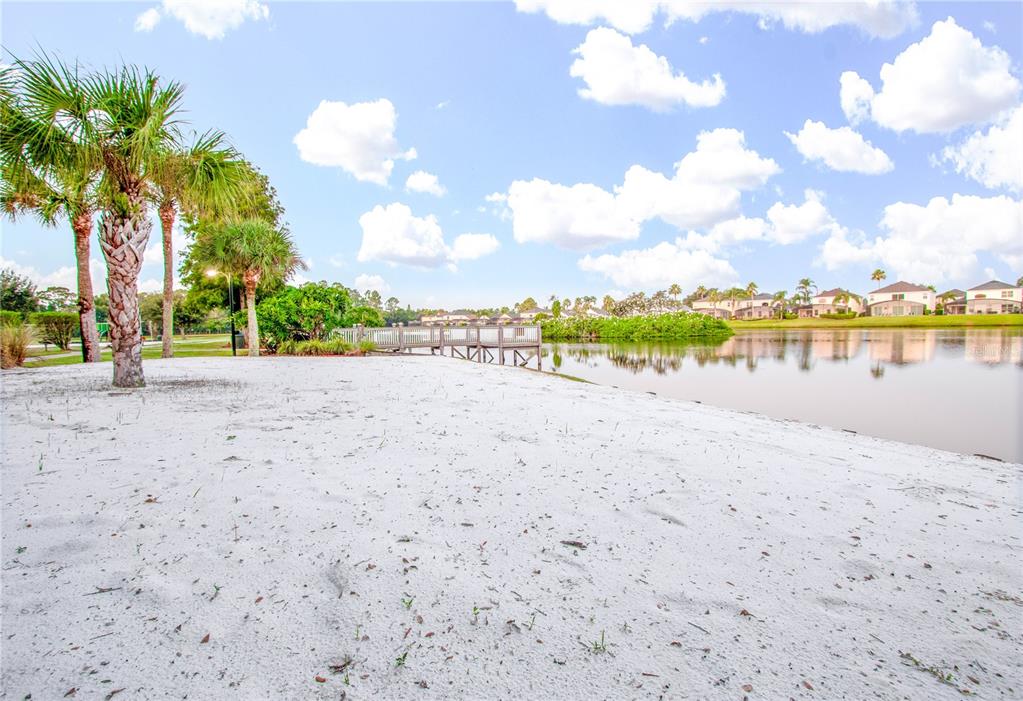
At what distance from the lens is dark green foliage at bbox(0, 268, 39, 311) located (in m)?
30.7

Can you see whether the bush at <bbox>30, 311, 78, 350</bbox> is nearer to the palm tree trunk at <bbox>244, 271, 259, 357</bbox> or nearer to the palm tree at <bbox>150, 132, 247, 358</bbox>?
the palm tree trunk at <bbox>244, 271, 259, 357</bbox>

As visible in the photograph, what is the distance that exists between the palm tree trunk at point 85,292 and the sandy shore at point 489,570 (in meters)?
11.6

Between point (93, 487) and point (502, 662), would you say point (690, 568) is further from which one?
point (93, 487)

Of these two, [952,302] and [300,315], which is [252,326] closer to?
[300,315]

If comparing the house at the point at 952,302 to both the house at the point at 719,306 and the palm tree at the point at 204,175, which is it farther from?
the palm tree at the point at 204,175

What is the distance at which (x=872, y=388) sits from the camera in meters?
15.6

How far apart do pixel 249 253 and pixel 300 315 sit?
3034 millimetres

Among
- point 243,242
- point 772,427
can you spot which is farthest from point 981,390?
point 243,242

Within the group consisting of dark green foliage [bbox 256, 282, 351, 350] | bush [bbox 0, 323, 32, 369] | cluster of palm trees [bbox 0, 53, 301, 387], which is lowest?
bush [bbox 0, 323, 32, 369]

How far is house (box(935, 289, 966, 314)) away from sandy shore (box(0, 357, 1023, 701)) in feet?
425

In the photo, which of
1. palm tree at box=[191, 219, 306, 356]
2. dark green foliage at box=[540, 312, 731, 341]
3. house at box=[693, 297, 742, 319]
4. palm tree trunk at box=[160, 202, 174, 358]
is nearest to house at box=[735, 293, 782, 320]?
house at box=[693, 297, 742, 319]

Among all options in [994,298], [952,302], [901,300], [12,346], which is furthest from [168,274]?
[952,302]

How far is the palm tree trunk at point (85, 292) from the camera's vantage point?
13.4 m

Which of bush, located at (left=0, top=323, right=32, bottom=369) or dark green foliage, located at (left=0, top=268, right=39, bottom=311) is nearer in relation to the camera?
bush, located at (left=0, top=323, right=32, bottom=369)
